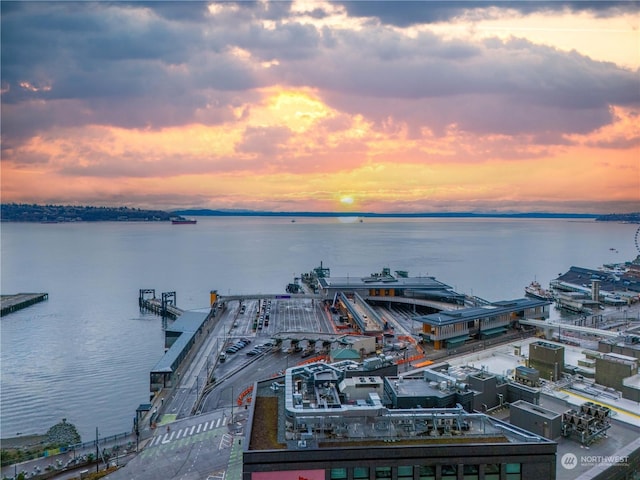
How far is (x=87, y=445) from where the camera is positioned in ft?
111

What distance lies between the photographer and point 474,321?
55906 millimetres

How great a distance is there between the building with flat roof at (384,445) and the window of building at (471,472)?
0.11ft

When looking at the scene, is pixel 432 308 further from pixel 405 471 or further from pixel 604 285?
pixel 405 471

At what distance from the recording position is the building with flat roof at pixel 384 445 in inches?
683

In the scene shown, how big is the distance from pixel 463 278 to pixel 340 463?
Answer: 429 feet

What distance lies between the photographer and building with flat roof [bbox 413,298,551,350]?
52.6 metres

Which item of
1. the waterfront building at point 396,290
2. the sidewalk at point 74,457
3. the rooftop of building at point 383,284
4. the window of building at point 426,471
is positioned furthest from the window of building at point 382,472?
the rooftop of building at point 383,284

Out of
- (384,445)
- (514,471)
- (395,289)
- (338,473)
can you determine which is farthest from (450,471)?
(395,289)

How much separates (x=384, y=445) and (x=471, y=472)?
11.3 feet

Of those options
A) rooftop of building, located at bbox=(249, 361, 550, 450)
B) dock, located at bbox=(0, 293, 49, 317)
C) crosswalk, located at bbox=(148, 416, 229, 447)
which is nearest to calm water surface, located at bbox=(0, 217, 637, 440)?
dock, located at bbox=(0, 293, 49, 317)

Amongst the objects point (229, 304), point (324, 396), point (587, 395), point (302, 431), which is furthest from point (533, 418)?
point (229, 304)

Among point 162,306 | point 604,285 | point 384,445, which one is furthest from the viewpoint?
point 604,285
